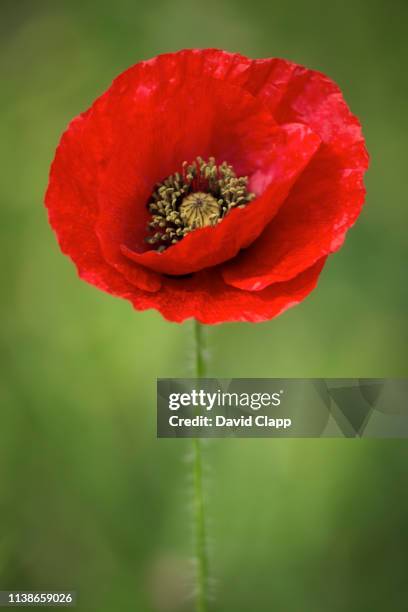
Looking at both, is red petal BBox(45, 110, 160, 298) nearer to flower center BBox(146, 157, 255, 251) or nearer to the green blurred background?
flower center BBox(146, 157, 255, 251)

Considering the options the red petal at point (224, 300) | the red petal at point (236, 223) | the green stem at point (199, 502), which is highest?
the red petal at point (236, 223)

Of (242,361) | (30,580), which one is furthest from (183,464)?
(30,580)

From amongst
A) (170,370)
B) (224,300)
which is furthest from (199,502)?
(170,370)

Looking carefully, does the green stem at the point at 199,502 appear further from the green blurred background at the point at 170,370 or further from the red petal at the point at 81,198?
the green blurred background at the point at 170,370

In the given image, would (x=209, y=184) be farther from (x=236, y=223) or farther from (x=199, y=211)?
(x=236, y=223)

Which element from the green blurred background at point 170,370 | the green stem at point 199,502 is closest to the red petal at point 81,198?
the green stem at point 199,502

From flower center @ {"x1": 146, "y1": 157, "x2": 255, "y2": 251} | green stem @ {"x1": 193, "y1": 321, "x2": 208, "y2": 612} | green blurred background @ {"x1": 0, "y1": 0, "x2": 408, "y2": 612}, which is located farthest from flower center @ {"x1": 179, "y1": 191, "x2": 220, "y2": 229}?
green blurred background @ {"x1": 0, "y1": 0, "x2": 408, "y2": 612}

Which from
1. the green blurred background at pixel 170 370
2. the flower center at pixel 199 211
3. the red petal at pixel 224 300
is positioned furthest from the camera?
the green blurred background at pixel 170 370
